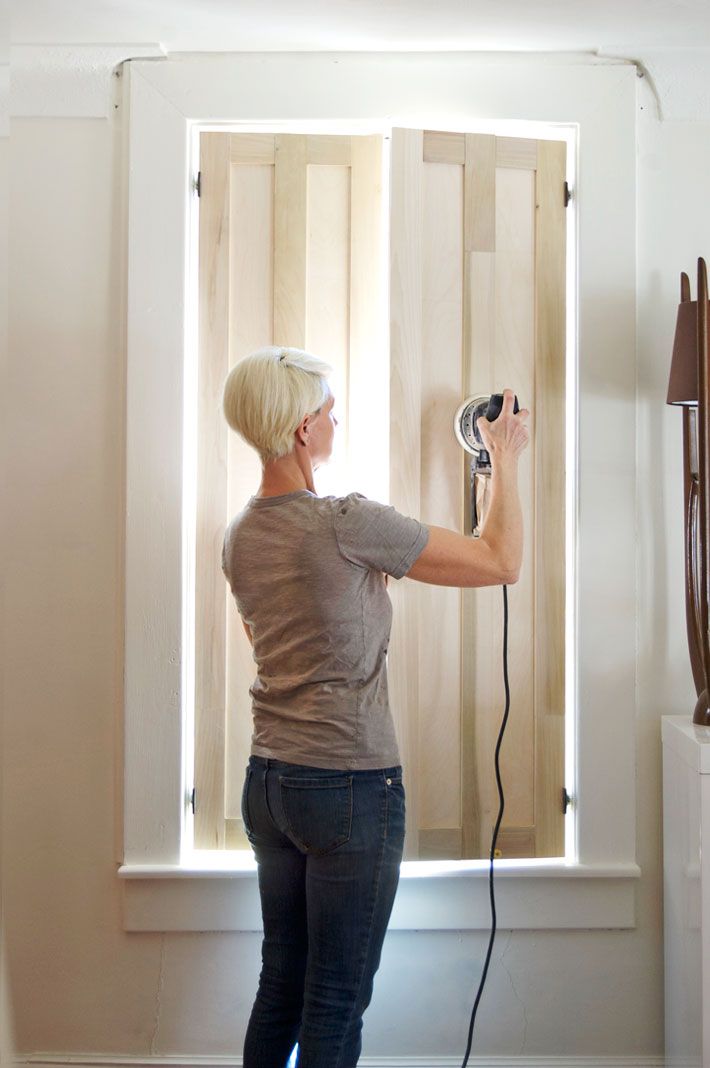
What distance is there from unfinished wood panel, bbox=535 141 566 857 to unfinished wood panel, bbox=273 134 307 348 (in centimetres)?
55

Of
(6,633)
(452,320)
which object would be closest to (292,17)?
(452,320)

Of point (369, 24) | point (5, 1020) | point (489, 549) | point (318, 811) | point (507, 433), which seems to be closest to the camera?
point (318, 811)

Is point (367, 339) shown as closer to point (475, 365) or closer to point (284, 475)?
point (475, 365)

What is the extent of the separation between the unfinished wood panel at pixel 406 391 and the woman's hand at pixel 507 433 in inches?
10.2

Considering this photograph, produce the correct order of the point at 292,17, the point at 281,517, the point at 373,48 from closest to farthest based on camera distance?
1. the point at 281,517
2. the point at 292,17
3. the point at 373,48

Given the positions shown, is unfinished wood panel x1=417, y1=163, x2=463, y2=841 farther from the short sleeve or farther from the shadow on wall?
the shadow on wall

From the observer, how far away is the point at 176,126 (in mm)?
1997

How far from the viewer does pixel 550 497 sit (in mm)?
2068

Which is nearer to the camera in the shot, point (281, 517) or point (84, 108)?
point (281, 517)

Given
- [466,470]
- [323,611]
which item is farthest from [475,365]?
[323,611]

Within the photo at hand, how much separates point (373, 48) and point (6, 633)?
1.60m

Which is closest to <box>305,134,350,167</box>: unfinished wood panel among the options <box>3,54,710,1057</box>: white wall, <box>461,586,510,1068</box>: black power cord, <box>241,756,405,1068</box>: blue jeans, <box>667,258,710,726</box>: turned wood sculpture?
<box>3,54,710,1057</box>: white wall

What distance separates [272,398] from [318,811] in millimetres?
718

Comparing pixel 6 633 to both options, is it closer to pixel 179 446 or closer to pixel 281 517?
pixel 179 446
